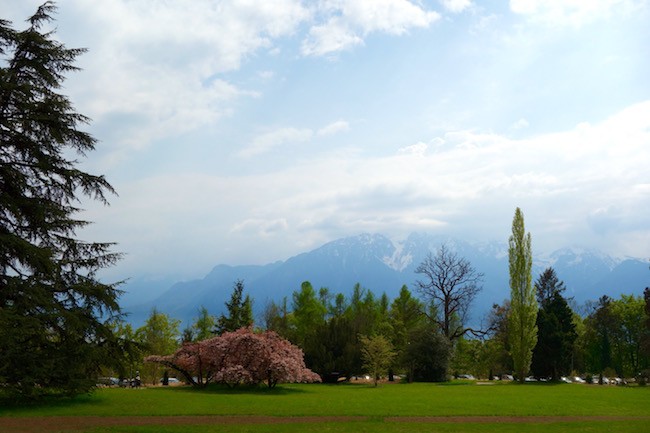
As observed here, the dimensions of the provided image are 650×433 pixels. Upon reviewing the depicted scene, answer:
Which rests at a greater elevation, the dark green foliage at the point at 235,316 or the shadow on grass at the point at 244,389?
the dark green foliage at the point at 235,316

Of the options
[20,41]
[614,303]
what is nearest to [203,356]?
[20,41]

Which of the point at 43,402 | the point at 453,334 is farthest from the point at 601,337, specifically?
the point at 43,402

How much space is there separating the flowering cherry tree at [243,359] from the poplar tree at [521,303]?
23.4m

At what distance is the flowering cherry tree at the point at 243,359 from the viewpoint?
116 feet

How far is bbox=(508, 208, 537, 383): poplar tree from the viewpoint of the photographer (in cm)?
5062

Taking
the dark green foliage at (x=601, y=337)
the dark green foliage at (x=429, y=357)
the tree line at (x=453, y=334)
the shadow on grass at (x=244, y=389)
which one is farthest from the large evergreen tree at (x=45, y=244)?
the dark green foliage at (x=601, y=337)

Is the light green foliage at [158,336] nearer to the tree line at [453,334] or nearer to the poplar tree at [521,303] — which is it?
the tree line at [453,334]

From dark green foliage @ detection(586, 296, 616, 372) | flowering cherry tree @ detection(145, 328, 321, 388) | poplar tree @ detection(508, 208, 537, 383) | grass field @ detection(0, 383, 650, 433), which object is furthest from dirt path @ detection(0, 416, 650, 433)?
dark green foliage @ detection(586, 296, 616, 372)

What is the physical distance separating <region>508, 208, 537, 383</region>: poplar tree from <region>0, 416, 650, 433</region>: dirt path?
29.6 m

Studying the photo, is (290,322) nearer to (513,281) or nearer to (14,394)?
(513,281)

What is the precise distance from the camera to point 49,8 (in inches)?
954

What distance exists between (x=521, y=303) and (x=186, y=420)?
41045 millimetres

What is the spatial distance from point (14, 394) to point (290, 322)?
49355mm

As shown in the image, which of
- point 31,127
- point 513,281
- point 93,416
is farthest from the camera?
point 513,281
